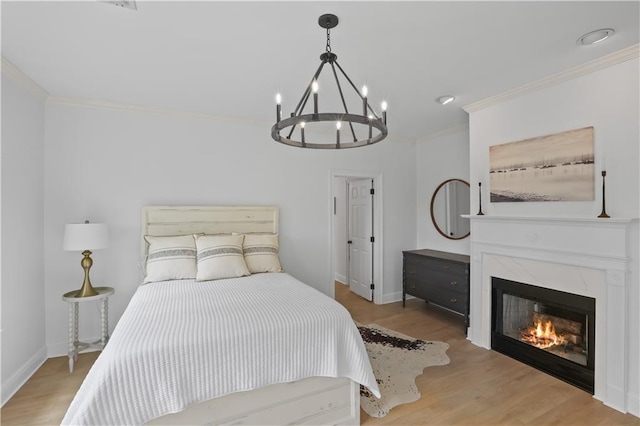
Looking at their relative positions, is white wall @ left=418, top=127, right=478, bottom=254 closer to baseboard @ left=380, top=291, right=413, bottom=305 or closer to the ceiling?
baseboard @ left=380, top=291, right=413, bottom=305

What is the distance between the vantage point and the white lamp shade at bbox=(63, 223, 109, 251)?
2834 mm

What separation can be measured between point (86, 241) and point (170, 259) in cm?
73

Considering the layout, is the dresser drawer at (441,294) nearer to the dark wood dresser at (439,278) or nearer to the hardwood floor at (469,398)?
the dark wood dresser at (439,278)

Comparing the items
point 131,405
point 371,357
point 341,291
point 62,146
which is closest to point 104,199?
point 62,146

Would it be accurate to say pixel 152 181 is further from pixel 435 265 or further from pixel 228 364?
pixel 435 265

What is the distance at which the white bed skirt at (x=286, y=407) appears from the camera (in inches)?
69.9

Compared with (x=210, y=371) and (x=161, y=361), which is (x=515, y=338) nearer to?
(x=210, y=371)

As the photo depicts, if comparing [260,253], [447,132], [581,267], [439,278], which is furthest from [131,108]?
[581,267]

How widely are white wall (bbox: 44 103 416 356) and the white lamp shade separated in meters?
0.47

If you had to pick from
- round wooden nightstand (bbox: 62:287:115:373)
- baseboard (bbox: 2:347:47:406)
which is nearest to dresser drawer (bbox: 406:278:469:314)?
round wooden nightstand (bbox: 62:287:115:373)

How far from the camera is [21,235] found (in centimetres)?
269

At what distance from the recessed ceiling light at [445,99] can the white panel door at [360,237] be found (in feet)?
5.79

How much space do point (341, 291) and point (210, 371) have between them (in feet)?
13.2

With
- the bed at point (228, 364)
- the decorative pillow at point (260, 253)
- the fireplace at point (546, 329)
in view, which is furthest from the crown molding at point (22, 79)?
the fireplace at point (546, 329)
